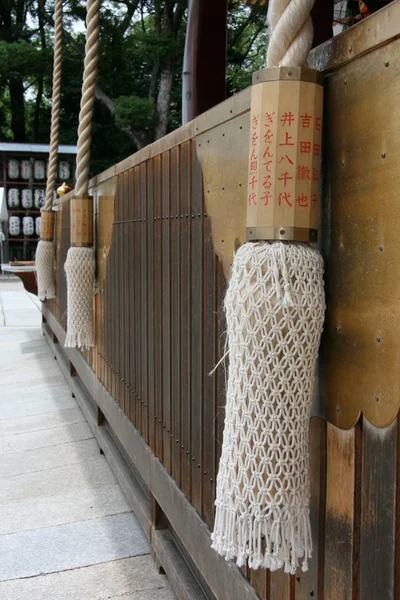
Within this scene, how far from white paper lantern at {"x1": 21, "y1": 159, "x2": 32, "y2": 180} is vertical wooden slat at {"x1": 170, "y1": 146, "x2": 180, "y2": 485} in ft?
59.5

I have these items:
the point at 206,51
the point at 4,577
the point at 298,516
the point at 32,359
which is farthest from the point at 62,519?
the point at 32,359

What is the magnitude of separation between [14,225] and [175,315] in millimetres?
17847

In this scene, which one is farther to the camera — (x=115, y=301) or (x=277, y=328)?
(x=115, y=301)

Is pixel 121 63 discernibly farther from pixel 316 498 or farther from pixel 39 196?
pixel 316 498

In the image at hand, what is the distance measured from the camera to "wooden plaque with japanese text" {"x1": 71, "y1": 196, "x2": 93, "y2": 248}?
12.9 feet

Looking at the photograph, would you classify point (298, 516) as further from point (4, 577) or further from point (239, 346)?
point (4, 577)

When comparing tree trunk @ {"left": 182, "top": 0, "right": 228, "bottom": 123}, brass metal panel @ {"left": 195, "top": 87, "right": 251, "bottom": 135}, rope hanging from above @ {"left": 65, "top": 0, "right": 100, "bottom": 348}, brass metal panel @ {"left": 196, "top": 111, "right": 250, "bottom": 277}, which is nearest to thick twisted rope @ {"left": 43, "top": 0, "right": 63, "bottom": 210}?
tree trunk @ {"left": 182, "top": 0, "right": 228, "bottom": 123}

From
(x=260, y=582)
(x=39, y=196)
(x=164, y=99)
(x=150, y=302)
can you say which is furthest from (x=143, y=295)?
(x=39, y=196)

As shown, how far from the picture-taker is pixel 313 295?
125 cm

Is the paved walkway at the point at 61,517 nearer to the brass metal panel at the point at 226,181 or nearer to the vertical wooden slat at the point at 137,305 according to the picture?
the vertical wooden slat at the point at 137,305

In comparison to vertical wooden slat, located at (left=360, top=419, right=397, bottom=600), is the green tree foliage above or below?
above

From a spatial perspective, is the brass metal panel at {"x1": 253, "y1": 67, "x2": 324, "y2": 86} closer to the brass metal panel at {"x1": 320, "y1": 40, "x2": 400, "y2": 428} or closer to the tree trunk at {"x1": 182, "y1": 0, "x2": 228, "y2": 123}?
the brass metal panel at {"x1": 320, "y1": 40, "x2": 400, "y2": 428}

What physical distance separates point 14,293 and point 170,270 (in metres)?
11.9

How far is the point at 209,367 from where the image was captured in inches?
76.7
